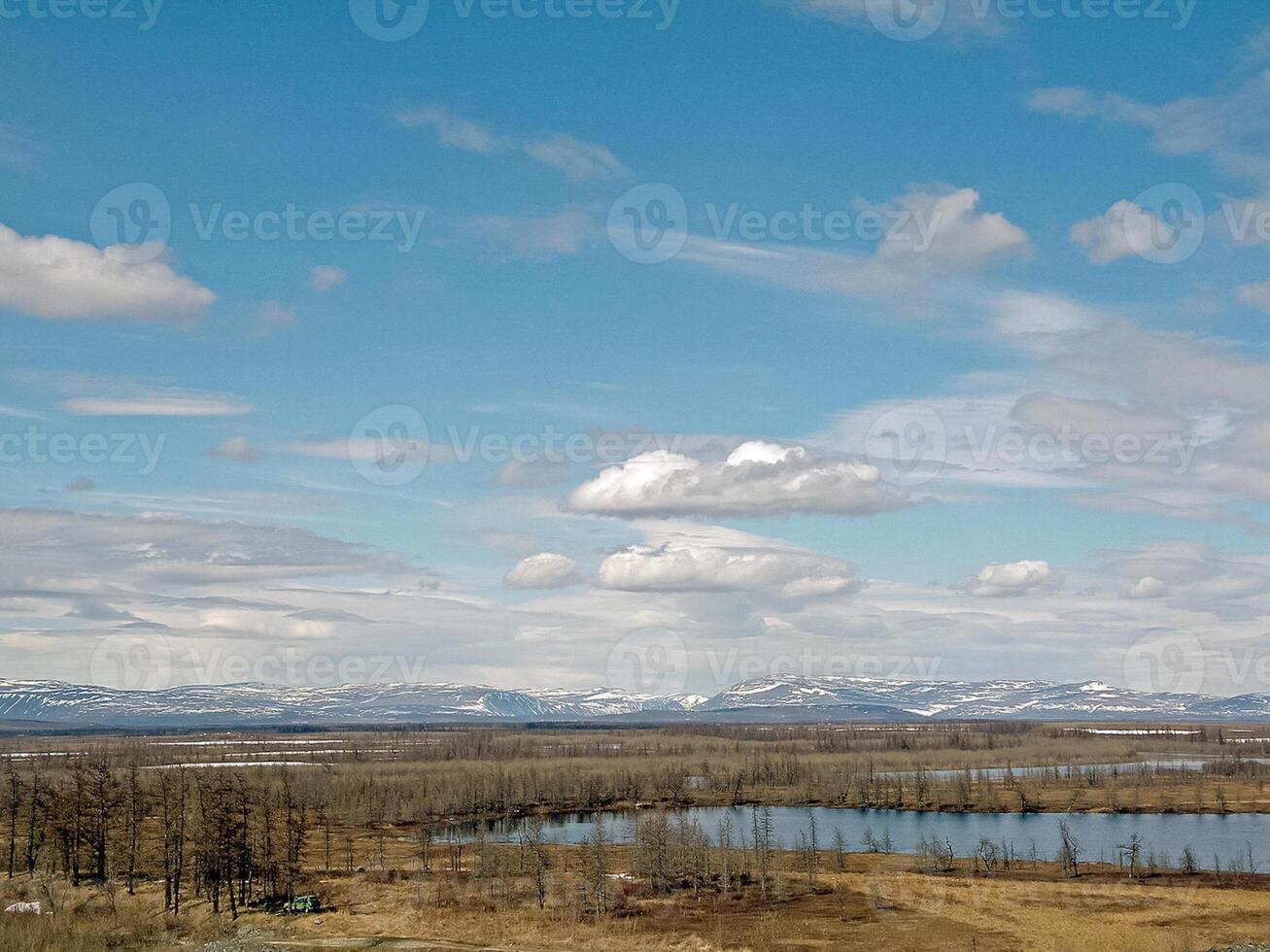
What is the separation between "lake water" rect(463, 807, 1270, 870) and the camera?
146 meters

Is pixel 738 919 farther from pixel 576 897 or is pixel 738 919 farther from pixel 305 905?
pixel 305 905

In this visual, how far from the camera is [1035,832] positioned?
568 feet

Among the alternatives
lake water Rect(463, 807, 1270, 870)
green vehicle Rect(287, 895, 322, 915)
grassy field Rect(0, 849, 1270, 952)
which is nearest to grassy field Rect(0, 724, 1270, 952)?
grassy field Rect(0, 849, 1270, 952)

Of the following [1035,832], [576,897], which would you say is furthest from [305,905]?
[1035,832]

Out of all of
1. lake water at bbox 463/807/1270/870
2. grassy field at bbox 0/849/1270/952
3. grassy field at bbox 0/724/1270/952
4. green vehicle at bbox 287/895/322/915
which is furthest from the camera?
lake water at bbox 463/807/1270/870

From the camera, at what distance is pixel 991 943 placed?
83562 millimetres

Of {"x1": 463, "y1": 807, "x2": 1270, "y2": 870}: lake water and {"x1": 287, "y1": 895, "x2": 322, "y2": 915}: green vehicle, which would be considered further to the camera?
{"x1": 463, "y1": 807, "x2": 1270, "y2": 870}: lake water

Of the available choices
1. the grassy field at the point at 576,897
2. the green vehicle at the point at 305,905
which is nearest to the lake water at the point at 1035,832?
the grassy field at the point at 576,897

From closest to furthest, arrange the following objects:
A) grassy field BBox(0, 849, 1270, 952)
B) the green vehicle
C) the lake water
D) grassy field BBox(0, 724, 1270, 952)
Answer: grassy field BBox(0, 849, 1270, 952) < grassy field BBox(0, 724, 1270, 952) < the green vehicle < the lake water

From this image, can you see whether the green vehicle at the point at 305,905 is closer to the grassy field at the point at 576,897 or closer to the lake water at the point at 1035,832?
the grassy field at the point at 576,897

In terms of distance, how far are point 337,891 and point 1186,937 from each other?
75527mm

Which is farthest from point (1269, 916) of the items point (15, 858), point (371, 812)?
point (371, 812)

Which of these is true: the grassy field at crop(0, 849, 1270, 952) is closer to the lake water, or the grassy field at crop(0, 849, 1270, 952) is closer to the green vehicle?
the green vehicle

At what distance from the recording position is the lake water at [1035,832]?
146500 millimetres
